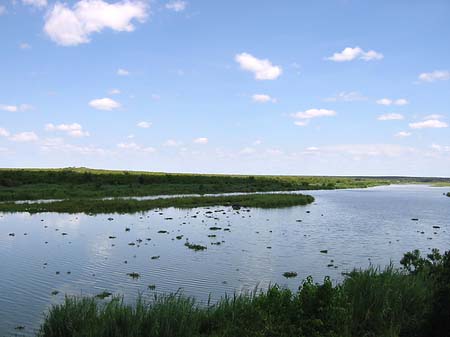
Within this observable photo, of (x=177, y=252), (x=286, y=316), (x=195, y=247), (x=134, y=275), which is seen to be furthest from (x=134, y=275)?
(x=286, y=316)

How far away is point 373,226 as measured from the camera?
127ft

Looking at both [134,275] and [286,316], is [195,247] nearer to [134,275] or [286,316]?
[134,275]

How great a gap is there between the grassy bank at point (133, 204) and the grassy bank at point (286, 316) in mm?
34953

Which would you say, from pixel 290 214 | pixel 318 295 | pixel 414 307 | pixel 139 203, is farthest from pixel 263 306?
pixel 139 203

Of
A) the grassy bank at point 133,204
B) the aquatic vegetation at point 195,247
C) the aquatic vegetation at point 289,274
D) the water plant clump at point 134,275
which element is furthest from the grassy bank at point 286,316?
the grassy bank at point 133,204

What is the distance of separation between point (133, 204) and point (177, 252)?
84.6 feet

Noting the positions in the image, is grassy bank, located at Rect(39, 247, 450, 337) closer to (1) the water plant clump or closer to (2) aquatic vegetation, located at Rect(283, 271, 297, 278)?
(2) aquatic vegetation, located at Rect(283, 271, 297, 278)

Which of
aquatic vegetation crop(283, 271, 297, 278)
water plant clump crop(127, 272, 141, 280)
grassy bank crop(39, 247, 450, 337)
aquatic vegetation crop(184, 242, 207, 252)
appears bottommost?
water plant clump crop(127, 272, 141, 280)

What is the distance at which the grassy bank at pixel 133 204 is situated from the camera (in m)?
46.0

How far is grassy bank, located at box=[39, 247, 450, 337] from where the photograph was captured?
10.7 m

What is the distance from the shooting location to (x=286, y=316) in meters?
11.7

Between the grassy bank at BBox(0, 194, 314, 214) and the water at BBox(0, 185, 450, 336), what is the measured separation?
361cm

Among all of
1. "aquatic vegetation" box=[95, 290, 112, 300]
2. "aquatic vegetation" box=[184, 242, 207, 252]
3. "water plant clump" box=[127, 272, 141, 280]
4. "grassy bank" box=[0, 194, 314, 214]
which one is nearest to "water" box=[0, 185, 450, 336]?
"water plant clump" box=[127, 272, 141, 280]

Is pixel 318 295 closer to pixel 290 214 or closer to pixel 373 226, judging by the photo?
pixel 373 226
